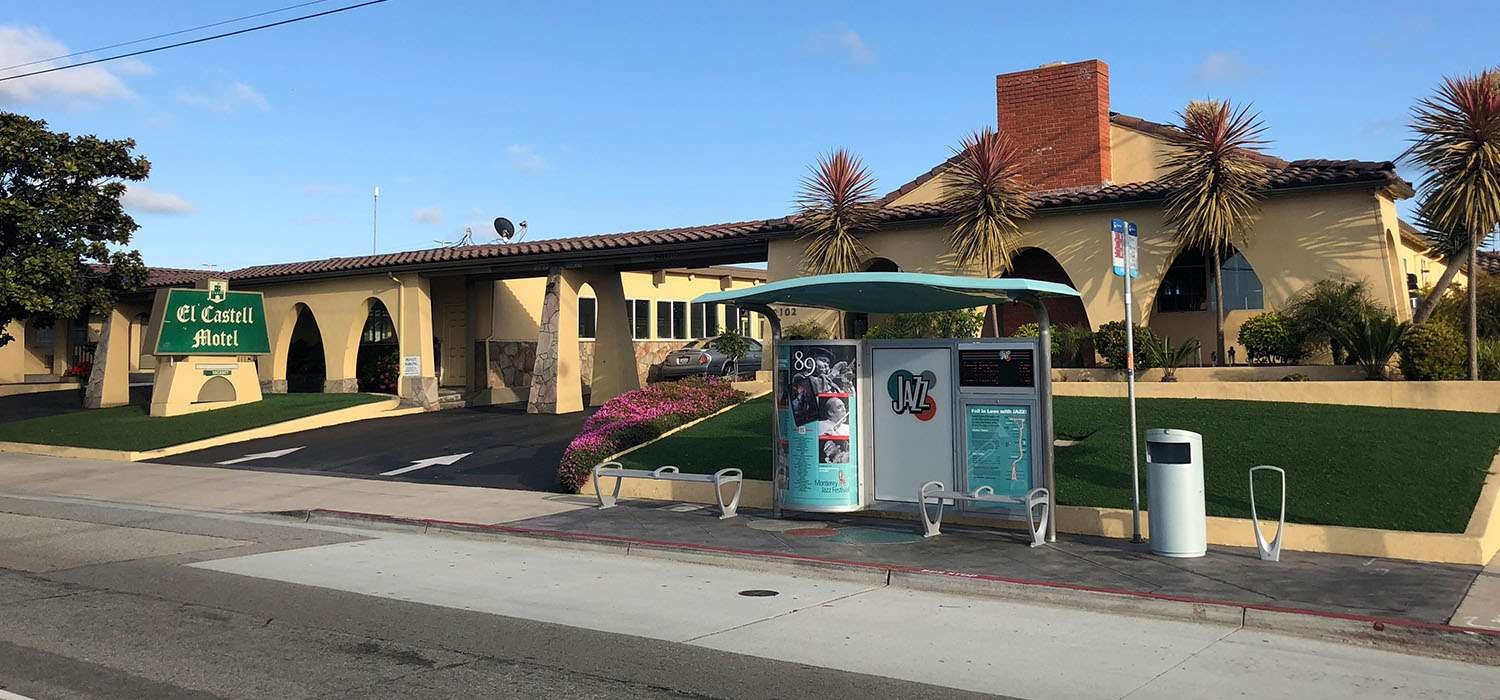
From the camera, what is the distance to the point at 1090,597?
28.8 feet

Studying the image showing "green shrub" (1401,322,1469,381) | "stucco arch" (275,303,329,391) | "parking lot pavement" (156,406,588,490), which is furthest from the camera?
"stucco arch" (275,303,329,391)

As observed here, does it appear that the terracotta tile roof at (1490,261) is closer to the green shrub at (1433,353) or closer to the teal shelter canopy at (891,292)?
the green shrub at (1433,353)

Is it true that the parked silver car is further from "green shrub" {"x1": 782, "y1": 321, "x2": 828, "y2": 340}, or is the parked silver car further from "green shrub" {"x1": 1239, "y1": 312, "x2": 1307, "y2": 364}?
"green shrub" {"x1": 1239, "y1": 312, "x2": 1307, "y2": 364}

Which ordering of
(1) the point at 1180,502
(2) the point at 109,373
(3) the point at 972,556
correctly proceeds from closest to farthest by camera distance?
(1) the point at 1180,502 → (3) the point at 972,556 → (2) the point at 109,373

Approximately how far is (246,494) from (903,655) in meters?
13.7

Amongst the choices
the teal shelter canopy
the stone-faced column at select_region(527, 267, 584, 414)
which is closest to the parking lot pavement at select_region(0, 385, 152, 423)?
the stone-faced column at select_region(527, 267, 584, 414)

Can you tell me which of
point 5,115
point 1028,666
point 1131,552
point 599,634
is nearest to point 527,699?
point 599,634

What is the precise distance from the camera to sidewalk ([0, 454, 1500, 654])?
836 cm

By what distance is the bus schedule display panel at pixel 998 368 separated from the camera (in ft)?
38.3

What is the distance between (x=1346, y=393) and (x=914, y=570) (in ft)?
29.4

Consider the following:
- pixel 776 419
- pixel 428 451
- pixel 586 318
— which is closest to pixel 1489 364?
pixel 776 419

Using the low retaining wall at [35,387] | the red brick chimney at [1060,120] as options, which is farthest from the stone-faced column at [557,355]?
the low retaining wall at [35,387]

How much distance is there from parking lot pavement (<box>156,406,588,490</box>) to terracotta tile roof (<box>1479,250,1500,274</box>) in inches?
947

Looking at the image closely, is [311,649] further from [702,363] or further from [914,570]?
[702,363]
